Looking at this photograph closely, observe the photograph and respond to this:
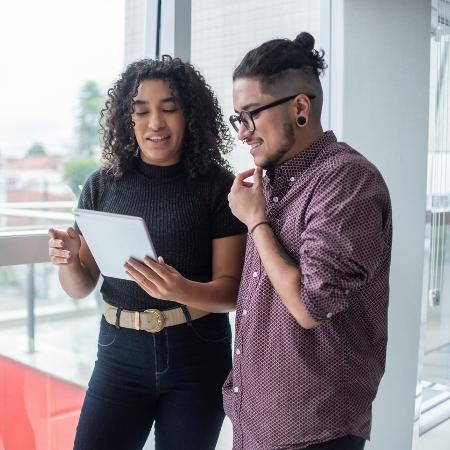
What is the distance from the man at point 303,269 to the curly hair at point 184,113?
1.13ft

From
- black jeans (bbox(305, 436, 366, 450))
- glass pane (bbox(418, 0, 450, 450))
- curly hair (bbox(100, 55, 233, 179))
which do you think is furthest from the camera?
glass pane (bbox(418, 0, 450, 450))

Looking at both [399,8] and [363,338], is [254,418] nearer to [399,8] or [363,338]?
[363,338]

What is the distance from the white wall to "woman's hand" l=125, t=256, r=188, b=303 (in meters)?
1.46

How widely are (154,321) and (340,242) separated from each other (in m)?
0.66

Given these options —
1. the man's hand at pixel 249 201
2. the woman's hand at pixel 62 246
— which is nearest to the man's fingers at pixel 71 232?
the woman's hand at pixel 62 246

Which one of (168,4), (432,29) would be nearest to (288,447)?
(168,4)

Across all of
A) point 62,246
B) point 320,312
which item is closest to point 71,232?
point 62,246

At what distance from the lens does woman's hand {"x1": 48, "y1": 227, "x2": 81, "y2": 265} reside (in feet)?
5.64

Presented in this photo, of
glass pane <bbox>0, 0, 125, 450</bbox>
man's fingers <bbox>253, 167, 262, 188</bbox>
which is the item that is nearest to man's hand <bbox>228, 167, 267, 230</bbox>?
man's fingers <bbox>253, 167, 262, 188</bbox>

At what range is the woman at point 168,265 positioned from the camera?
168 cm

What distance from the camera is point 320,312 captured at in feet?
4.01

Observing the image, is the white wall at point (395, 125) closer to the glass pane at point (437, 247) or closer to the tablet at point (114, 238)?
the glass pane at point (437, 247)

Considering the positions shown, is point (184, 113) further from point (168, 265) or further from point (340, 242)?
point (340, 242)

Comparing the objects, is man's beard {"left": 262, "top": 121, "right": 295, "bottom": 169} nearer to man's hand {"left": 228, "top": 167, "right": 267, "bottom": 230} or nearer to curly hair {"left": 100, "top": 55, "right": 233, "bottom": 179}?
man's hand {"left": 228, "top": 167, "right": 267, "bottom": 230}
